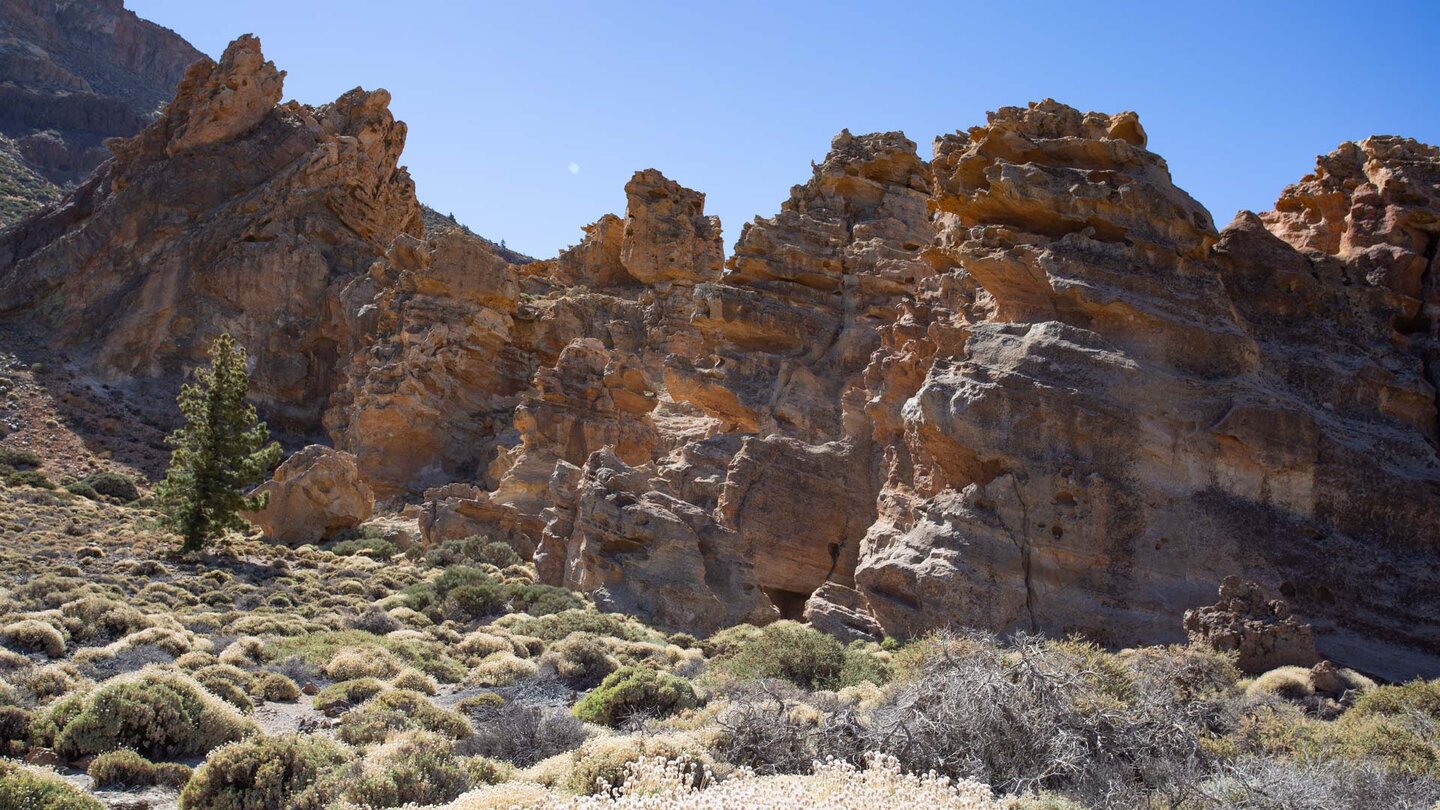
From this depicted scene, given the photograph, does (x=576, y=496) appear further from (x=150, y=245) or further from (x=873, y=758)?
(x=150, y=245)

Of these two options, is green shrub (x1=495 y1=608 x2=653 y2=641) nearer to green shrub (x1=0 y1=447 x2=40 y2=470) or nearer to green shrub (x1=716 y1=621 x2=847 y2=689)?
green shrub (x1=716 y1=621 x2=847 y2=689)

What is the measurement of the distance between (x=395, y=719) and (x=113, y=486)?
3609 centimetres

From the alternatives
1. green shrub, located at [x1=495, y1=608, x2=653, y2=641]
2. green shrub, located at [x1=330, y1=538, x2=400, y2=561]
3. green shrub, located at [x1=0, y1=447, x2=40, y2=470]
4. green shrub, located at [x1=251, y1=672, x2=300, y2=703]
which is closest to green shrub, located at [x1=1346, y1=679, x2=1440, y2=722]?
green shrub, located at [x1=495, y1=608, x2=653, y2=641]

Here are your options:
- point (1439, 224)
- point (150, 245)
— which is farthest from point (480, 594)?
point (150, 245)

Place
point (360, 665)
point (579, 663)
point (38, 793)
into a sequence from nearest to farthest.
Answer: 1. point (38, 793)
2. point (360, 665)
3. point (579, 663)

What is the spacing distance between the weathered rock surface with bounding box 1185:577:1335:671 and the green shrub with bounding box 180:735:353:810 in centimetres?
1191

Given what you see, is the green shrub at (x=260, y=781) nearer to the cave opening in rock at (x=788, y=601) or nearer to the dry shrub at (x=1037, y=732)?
the dry shrub at (x=1037, y=732)

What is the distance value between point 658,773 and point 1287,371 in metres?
14.9

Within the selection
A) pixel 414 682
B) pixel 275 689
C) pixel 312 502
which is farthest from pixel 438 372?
→ pixel 275 689

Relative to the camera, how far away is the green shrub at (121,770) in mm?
→ 10578

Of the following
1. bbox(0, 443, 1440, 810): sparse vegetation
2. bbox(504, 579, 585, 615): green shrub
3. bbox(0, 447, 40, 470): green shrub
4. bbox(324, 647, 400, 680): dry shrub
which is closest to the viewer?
bbox(0, 443, 1440, 810): sparse vegetation

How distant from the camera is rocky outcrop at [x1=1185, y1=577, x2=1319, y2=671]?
15.2 meters

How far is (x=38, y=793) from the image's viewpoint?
8781mm

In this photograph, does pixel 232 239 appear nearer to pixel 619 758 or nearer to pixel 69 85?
pixel 619 758
